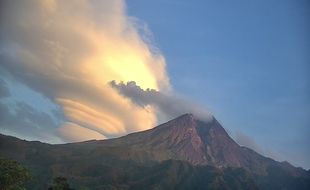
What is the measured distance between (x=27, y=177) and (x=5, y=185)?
3938mm

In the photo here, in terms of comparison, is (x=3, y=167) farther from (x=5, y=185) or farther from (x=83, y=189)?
(x=83, y=189)

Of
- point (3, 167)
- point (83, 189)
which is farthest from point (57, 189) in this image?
point (3, 167)

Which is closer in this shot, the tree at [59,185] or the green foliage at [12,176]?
the green foliage at [12,176]

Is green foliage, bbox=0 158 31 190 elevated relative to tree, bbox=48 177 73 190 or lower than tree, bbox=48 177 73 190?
lower

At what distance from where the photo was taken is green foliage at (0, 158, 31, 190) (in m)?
72.1

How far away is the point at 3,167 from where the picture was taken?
248 ft

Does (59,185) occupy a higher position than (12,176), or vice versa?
(59,185)

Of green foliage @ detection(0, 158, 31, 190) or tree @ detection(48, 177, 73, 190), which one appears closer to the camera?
green foliage @ detection(0, 158, 31, 190)

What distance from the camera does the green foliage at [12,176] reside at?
72125mm

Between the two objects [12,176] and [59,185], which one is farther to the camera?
[59,185]

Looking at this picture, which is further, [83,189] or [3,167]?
[83,189]

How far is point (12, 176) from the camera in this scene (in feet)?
240

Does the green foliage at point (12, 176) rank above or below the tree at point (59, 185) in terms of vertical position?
below

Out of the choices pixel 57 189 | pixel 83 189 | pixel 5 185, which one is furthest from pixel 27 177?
pixel 83 189
